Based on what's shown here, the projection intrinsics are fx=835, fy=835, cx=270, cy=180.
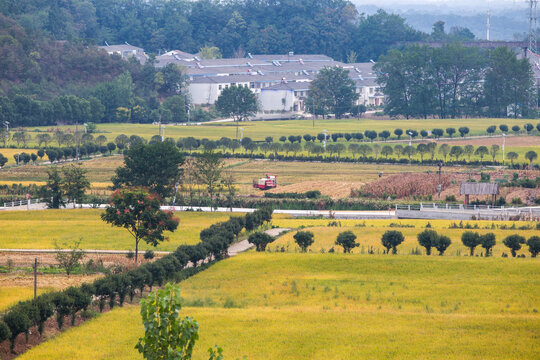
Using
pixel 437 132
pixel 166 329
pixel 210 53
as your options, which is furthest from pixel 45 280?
pixel 210 53

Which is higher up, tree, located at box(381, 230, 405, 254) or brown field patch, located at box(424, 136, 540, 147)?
brown field patch, located at box(424, 136, 540, 147)

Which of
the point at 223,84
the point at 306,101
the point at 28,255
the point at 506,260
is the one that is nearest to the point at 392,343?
the point at 506,260

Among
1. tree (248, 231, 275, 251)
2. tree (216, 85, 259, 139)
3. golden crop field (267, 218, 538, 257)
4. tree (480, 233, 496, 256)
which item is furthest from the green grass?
tree (216, 85, 259, 139)

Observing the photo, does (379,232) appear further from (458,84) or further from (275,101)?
(275,101)

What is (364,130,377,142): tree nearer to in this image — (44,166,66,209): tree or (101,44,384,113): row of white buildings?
(101,44,384,113): row of white buildings

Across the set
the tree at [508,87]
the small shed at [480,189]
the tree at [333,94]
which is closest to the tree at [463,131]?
the tree at [508,87]

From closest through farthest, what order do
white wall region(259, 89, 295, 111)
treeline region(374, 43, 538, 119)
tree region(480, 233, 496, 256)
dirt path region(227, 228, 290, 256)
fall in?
tree region(480, 233, 496, 256)
dirt path region(227, 228, 290, 256)
treeline region(374, 43, 538, 119)
white wall region(259, 89, 295, 111)

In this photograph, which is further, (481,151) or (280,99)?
(280,99)
